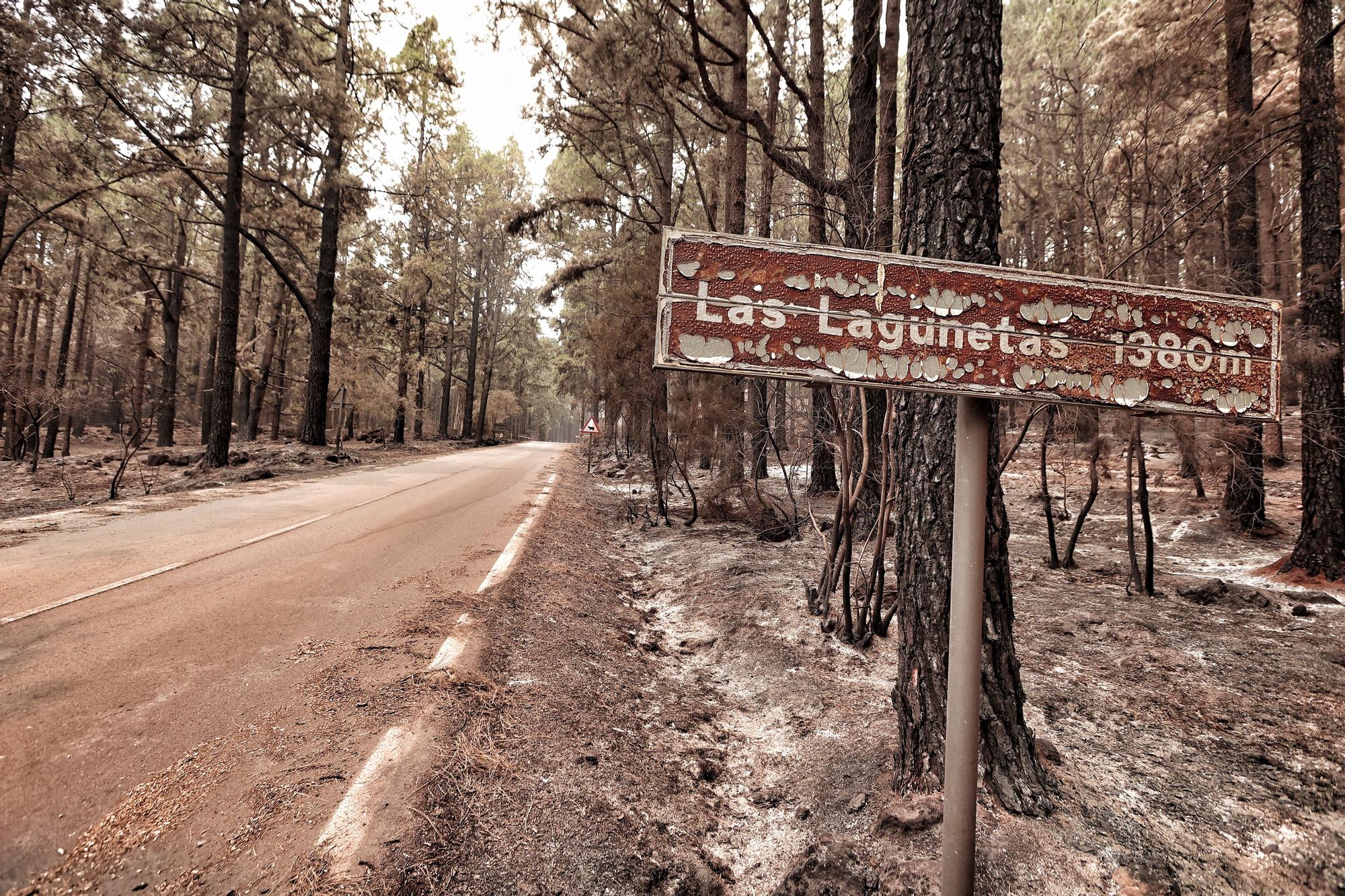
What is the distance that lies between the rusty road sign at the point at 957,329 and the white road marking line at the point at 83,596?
555cm

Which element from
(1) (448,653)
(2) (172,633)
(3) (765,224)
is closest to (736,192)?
(3) (765,224)

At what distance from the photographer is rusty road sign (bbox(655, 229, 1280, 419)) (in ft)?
4.78

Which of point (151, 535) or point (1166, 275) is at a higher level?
point (1166, 275)

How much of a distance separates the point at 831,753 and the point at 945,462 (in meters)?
1.78

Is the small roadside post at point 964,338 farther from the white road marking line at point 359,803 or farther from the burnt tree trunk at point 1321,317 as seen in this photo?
the burnt tree trunk at point 1321,317

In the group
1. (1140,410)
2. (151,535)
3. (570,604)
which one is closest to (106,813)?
(570,604)

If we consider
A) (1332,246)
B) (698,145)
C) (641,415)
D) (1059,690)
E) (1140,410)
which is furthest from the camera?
(698,145)

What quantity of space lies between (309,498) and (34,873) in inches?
356

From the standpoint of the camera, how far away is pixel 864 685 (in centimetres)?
381

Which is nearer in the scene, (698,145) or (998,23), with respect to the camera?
(998,23)

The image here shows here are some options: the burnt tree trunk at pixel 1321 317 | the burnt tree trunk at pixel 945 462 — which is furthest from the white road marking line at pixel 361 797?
the burnt tree trunk at pixel 1321 317

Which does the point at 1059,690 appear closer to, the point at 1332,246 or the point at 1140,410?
the point at 1140,410

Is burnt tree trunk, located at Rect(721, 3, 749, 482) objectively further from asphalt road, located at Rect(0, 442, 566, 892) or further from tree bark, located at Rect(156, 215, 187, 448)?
tree bark, located at Rect(156, 215, 187, 448)

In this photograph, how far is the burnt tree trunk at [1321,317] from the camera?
234 inches
